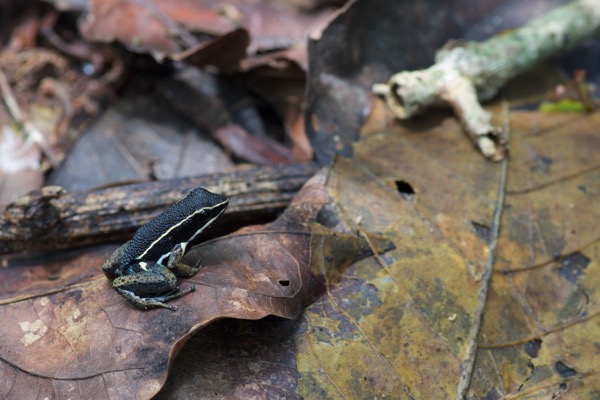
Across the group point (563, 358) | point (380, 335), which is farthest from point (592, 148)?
point (380, 335)

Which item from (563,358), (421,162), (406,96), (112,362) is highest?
(406,96)

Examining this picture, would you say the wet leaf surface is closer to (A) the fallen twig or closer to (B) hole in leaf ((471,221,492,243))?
(B) hole in leaf ((471,221,492,243))

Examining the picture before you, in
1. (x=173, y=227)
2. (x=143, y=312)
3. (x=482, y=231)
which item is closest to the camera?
(x=143, y=312)

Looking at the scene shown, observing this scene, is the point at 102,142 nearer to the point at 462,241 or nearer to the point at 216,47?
the point at 216,47

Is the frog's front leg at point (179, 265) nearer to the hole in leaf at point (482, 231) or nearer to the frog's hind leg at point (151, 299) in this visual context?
the frog's hind leg at point (151, 299)

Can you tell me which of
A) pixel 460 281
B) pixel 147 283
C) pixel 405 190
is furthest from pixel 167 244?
pixel 460 281

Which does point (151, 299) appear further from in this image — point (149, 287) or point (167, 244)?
point (167, 244)

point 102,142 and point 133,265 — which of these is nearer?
point 133,265
